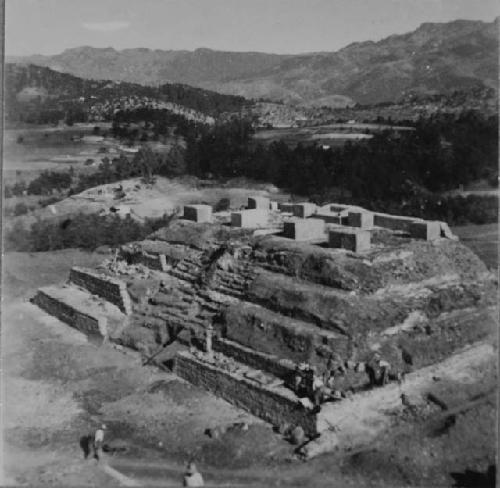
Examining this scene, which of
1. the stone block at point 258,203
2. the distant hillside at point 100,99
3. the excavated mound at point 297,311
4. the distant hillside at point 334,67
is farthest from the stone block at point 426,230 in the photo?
the distant hillside at point 100,99

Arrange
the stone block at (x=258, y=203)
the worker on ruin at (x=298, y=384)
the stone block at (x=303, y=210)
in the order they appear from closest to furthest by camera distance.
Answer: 1. the worker on ruin at (x=298, y=384)
2. the stone block at (x=303, y=210)
3. the stone block at (x=258, y=203)

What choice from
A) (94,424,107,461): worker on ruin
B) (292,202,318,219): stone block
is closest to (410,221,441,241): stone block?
(292,202,318,219): stone block

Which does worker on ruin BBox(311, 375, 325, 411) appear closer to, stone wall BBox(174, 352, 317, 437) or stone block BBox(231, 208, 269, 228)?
stone wall BBox(174, 352, 317, 437)

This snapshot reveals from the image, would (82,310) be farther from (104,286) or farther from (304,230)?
(304,230)

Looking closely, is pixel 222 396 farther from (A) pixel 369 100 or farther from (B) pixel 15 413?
(A) pixel 369 100

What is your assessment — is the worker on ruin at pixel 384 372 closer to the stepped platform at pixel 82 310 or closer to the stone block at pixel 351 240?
the stone block at pixel 351 240

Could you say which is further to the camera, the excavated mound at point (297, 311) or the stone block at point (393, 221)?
the stone block at point (393, 221)

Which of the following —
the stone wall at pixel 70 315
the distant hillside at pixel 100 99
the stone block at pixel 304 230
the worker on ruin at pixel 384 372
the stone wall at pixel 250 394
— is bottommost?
the stone wall at pixel 70 315

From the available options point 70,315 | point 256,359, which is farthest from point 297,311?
point 70,315

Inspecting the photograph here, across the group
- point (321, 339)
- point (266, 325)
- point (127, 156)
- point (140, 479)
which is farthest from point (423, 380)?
point (127, 156)
